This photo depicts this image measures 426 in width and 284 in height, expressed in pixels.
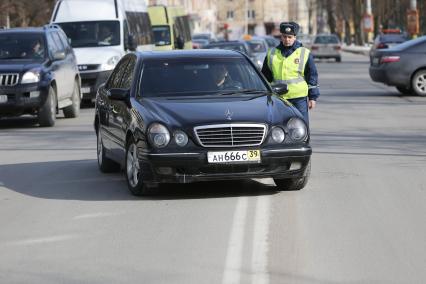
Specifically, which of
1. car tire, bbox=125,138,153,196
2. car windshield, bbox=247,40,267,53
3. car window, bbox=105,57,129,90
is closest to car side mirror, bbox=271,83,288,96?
car tire, bbox=125,138,153,196

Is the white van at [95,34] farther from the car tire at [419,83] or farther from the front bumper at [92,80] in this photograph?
the car tire at [419,83]

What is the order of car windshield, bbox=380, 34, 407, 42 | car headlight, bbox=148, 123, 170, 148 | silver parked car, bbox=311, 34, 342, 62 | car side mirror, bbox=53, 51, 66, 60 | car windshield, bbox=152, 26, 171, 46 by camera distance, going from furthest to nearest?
silver parked car, bbox=311, 34, 342, 62
car windshield, bbox=380, 34, 407, 42
car windshield, bbox=152, 26, 171, 46
car side mirror, bbox=53, 51, 66, 60
car headlight, bbox=148, 123, 170, 148

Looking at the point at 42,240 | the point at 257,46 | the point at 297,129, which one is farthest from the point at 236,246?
the point at 257,46

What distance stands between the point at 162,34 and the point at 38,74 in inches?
914

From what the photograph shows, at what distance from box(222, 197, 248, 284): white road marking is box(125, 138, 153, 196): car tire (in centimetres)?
94

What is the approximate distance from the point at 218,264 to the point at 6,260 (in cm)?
151

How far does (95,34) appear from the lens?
29.0 metres

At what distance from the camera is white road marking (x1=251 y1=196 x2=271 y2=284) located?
309 inches

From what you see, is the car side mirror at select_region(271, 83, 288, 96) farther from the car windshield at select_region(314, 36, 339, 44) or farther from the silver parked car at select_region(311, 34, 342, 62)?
the car windshield at select_region(314, 36, 339, 44)

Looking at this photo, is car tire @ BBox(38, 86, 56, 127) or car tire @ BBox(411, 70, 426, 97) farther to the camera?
car tire @ BBox(411, 70, 426, 97)

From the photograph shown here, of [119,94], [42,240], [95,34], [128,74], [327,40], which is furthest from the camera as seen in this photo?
[327,40]

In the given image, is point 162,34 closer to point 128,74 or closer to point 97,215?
point 128,74

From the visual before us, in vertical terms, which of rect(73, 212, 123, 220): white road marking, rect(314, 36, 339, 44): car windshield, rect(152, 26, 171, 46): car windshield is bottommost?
rect(314, 36, 339, 44): car windshield

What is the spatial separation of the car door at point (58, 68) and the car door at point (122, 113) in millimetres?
8481
